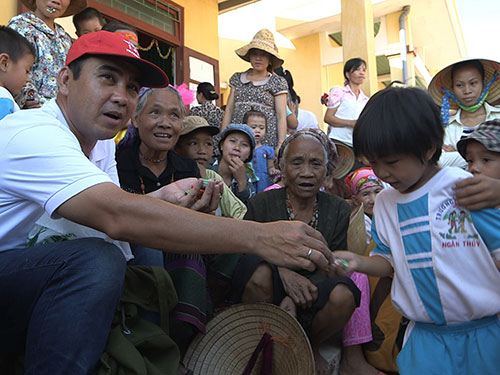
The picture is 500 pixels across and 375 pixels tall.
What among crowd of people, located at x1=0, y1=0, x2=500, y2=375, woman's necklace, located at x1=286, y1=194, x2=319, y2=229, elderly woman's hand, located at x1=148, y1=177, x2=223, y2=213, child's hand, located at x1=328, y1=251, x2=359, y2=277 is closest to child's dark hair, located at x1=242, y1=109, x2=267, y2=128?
crowd of people, located at x1=0, y1=0, x2=500, y2=375

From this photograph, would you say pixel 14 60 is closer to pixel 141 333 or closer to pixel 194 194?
pixel 194 194

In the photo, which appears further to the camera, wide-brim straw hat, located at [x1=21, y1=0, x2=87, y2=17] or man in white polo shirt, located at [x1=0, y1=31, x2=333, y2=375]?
wide-brim straw hat, located at [x1=21, y1=0, x2=87, y2=17]

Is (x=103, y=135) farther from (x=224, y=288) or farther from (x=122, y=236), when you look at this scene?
(x=224, y=288)

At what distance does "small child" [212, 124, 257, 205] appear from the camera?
12.3 ft

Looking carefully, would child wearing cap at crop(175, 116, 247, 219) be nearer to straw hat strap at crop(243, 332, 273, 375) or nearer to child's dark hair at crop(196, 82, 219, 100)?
straw hat strap at crop(243, 332, 273, 375)

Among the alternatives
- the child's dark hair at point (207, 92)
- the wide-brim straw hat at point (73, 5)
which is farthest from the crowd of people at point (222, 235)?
the child's dark hair at point (207, 92)

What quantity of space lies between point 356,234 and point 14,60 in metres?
2.71

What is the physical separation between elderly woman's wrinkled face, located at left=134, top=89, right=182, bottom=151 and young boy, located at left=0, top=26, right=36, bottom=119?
2.95ft

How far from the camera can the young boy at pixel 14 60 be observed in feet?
9.36

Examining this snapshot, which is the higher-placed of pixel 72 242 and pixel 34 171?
pixel 34 171

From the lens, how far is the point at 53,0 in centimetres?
346

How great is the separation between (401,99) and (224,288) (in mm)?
1521

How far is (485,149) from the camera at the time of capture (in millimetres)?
2342

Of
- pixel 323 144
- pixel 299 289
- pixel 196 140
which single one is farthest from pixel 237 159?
pixel 299 289
